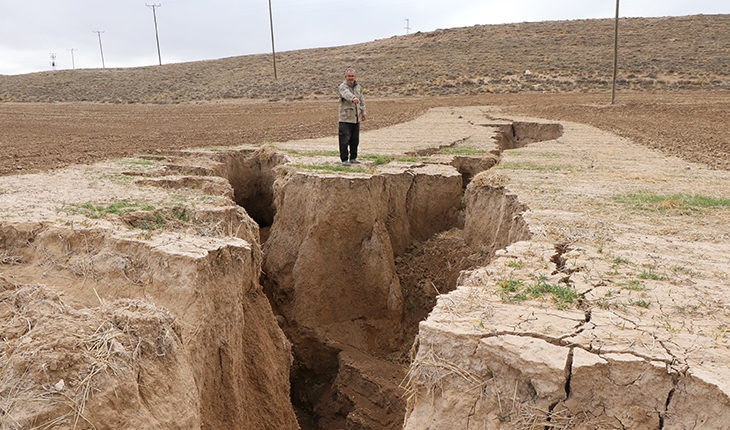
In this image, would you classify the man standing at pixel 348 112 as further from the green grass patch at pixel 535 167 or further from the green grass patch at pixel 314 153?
the green grass patch at pixel 535 167

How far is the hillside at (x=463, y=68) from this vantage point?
125 ft

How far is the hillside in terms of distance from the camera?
38.1 m

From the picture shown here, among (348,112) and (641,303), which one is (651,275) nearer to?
(641,303)

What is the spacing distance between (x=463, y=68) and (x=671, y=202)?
39196 mm

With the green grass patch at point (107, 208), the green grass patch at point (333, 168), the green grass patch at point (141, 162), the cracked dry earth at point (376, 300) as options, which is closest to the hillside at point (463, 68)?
the green grass patch at point (333, 168)

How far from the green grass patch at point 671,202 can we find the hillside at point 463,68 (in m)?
30.5

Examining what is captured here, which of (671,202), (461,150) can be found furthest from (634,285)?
(461,150)

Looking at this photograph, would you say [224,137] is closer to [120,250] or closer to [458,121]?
[458,121]

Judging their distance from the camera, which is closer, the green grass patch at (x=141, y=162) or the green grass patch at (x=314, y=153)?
the green grass patch at (x=141, y=162)

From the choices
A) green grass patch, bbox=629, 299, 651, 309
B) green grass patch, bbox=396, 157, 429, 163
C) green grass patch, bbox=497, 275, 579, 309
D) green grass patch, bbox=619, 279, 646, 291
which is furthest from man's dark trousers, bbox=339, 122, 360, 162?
green grass patch, bbox=629, 299, 651, 309

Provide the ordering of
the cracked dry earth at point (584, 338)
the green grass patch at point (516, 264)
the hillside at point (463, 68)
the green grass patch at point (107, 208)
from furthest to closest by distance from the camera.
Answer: the hillside at point (463, 68) → the green grass patch at point (107, 208) → the green grass patch at point (516, 264) → the cracked dry earth at point (584, 338)

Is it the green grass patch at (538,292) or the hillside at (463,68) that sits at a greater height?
the hillside at (463,68)

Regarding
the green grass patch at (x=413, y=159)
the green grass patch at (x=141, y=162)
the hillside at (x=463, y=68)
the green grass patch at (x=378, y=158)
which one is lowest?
the green grass patch at (x=413, y=159)

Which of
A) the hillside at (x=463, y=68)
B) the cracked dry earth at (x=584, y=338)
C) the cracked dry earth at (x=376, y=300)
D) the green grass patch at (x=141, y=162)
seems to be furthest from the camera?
the hillside at (x=463, y=68)
